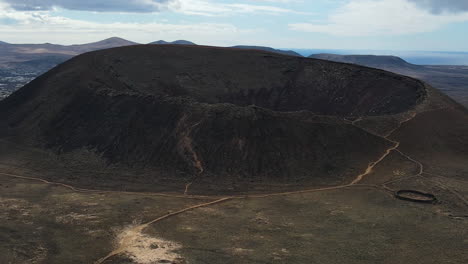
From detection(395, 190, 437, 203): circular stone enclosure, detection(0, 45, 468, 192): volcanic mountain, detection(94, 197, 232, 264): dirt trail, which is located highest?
detection(0, 45, 468, 192): volcanic mountain

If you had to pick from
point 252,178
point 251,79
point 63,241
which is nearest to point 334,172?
point 252,178

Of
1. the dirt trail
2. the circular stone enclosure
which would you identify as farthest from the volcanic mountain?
the dirt trail

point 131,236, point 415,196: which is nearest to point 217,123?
point 131,236

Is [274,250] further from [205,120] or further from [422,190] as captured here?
[205,120]

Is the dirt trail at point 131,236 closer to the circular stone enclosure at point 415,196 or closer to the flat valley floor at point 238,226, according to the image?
the flat valley floor at point 238,226

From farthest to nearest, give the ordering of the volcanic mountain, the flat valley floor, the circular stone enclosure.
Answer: the volcanic mountain
the circular stone enclosure
the flat valley floor

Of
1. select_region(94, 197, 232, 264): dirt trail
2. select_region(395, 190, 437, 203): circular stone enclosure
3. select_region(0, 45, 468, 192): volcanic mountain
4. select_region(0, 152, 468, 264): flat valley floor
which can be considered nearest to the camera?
select_region(0, 152, 468, 264): flat valley floor

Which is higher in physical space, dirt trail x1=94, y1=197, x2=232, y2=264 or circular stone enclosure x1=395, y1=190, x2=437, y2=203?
circular stone enclosure x1=395, y1=190, x2=437, y2=203

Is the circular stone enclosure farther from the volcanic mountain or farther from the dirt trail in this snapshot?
the dirt trail
